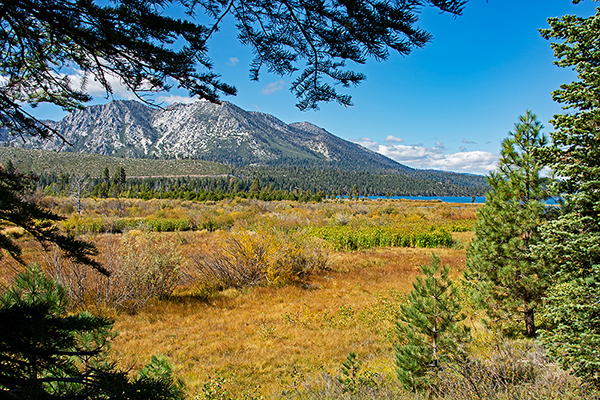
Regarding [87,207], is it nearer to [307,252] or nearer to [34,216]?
[307,252]

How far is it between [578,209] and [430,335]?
6.08ft

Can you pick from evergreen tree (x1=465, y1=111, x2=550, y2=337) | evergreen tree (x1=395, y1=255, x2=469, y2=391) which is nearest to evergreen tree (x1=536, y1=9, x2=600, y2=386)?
evergreen tree (x1=395, y1=255, x2=469, y2=391)

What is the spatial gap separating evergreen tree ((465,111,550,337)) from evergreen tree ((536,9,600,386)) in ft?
6.20

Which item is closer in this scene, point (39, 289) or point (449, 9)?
point (449, 9)

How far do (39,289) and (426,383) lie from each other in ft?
11.6

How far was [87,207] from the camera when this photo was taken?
2805 cm

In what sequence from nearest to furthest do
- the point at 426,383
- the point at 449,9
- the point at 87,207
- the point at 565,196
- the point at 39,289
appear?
the point at 449,9 < the point at 39,289 < the point at 565,196 < the point at 426,383 < the point at 87,207

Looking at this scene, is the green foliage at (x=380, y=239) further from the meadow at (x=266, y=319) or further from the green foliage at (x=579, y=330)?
the green foliage at (x=579, y=330)

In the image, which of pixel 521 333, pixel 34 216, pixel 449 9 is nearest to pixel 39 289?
pixel 34 216

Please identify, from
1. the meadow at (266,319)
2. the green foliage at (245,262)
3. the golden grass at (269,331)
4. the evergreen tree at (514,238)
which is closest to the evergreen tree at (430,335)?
the meadow at (266,319)

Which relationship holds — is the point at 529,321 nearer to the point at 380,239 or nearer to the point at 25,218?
the point at 25,218

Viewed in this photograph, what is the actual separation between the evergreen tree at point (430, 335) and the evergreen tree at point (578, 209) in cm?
78

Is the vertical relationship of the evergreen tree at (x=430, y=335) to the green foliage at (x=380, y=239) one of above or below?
above

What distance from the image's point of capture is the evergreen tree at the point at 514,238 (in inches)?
169
